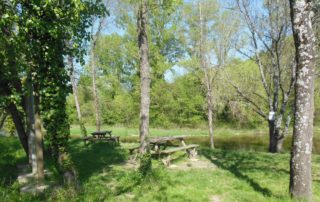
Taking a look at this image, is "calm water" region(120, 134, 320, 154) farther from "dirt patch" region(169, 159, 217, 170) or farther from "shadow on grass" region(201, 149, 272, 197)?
"dirt patch" region(169, 159, 217, 170)

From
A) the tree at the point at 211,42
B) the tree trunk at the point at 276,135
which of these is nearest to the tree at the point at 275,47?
the tree trunk at the point at 276,135

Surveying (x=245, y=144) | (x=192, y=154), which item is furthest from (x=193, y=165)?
(x=245, y=144)

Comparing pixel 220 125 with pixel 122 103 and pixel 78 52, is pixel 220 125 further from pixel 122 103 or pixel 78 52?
pixel 78 52

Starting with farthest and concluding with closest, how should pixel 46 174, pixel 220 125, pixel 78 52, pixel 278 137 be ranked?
pixel 220 125 < pixel 278 137 < pixel 46 174 < pixel 78 52

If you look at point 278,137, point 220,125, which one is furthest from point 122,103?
point 278,137

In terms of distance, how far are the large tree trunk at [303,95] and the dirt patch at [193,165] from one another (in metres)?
4.21

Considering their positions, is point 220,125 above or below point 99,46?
below

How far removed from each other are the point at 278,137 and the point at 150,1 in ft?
28.9

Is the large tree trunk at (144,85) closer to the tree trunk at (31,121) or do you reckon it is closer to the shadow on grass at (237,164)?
the shadow on grass at (237,164)

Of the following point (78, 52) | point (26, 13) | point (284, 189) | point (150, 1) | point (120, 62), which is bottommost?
point (284, 189)

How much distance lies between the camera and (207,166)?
10.6m

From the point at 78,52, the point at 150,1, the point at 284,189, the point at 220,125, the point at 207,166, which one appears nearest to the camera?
the point at 284,189

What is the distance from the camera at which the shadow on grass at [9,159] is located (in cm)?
921

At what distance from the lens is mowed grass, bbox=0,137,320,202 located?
6977mm
